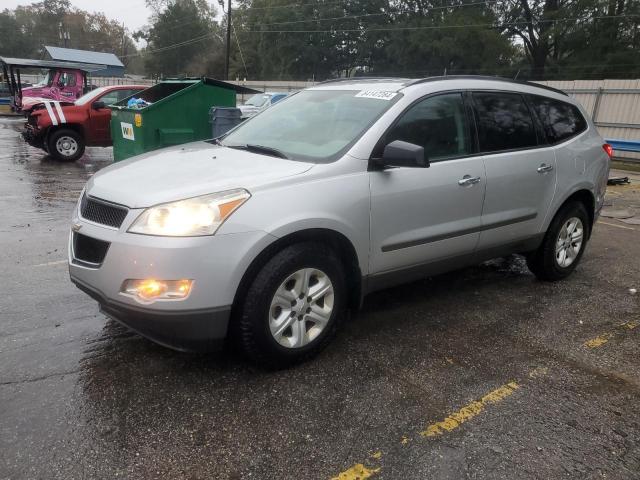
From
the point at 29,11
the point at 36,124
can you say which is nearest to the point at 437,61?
the point at 36,124

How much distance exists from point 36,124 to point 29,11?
104 metres

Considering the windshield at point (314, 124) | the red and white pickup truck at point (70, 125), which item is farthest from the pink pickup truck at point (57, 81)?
the windshield at point (314, 124)

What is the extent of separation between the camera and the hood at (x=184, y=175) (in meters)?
2.91

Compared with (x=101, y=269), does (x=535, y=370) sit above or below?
below

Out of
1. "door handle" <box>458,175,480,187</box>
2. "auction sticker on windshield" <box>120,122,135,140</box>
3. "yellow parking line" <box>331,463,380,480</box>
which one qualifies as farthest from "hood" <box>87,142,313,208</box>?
"auction sticker on windshield" <box>120,122,135,140</box>

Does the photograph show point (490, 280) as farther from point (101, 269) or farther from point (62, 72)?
point (62, 72)

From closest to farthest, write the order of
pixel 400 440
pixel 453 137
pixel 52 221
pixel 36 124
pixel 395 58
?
pixel 400 440, pixel 453 137, pixel 52 221, pixel 36 124, pixel 395 58

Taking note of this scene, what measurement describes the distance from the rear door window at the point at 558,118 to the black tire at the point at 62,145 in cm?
977

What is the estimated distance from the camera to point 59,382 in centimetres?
299

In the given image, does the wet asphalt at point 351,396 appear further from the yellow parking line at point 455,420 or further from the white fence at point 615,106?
the white fence at point 615,106

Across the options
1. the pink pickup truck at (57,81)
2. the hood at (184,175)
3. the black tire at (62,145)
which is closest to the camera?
the hood at (184,175)

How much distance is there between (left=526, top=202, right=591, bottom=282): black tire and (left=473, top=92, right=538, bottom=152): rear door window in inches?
30.6

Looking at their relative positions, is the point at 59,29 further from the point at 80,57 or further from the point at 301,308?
the point at 301,308

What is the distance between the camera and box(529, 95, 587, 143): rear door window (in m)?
4.74
